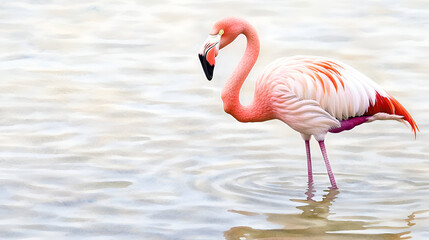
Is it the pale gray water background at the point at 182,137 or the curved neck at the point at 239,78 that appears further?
the curved neck at the point at 239,78

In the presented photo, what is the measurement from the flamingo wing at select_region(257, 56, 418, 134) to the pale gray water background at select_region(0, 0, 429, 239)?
605 mm

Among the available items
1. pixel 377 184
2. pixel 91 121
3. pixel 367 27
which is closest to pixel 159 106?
pixel 91 121

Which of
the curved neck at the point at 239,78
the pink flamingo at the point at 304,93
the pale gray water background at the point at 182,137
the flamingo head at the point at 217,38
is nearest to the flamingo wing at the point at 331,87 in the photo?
the pink flamingo at the point at 304,93

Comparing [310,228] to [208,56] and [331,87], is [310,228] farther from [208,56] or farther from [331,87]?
[208,56]

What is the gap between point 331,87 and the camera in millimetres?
7230

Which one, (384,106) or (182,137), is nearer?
(384,106)

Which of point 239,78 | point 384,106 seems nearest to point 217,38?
point 239,78

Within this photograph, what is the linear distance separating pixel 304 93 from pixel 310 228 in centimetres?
96

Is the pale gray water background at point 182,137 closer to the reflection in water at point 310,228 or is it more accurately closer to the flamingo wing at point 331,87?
the reflection in water at point 310,228

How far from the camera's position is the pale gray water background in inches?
273

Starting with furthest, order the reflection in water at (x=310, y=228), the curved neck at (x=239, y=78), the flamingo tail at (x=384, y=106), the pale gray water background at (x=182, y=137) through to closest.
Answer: the flamingo tail at (x=384, y=106) → the curved neck at (x=239, y=78) → the pale gray water background at (x=182, y=137) → the reflection in water at (x=310, y=228)

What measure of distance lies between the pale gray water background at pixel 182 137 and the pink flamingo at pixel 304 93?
55 cm

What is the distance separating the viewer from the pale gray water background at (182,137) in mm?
6930

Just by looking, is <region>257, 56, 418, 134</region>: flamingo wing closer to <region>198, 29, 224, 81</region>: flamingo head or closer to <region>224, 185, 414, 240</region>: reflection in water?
<region>198, 29, 224, 81</region>: flamingo head
